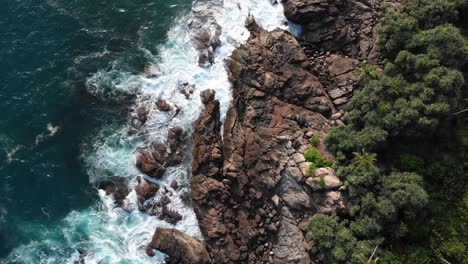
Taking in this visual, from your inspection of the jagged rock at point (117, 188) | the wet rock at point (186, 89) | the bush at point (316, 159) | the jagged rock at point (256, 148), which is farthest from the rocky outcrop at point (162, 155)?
the bush at point (316, 159)

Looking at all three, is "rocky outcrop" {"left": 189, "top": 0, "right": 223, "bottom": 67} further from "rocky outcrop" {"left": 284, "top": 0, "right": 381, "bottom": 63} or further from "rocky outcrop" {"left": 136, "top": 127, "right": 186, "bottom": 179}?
"rocky outcrop" {"left": 284, "top": 0, "right": 381, "bottom": 63}

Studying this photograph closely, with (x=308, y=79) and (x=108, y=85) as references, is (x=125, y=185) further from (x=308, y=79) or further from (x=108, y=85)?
(x=308, y=79)

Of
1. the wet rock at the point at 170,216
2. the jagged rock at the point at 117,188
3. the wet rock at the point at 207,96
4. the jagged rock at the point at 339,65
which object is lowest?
the wet rock at the point at 170,216

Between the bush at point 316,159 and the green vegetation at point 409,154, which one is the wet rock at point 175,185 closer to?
the bush at point 316,159

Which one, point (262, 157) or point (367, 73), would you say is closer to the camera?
point (262, 157)

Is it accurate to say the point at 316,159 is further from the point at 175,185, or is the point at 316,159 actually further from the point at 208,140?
the point at 175,185

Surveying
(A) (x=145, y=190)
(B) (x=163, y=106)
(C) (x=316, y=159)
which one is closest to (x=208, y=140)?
(B) (x=163, y=106)

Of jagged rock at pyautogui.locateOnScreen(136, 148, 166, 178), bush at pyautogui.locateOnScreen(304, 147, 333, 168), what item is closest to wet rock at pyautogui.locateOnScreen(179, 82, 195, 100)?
jagged rock at pyautogui.locateOnScreen(136, 148, 166, 178)

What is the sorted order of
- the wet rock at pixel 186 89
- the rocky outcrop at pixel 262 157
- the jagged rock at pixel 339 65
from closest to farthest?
the rocky outcrop at pixel 262 157
the jagged rock at pixel 339 65
the wet rock at pixel 186 89
